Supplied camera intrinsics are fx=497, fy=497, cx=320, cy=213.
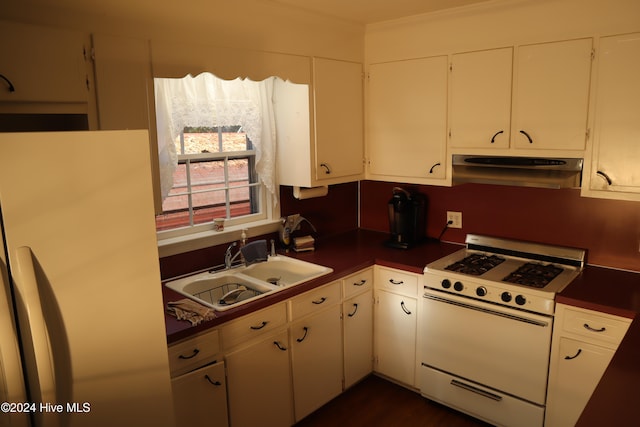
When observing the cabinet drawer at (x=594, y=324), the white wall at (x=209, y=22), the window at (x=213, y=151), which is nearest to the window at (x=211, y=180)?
the window at (x=213, y=151)

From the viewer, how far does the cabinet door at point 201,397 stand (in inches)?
84.6

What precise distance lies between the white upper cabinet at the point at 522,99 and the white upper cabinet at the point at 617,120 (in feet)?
0.22

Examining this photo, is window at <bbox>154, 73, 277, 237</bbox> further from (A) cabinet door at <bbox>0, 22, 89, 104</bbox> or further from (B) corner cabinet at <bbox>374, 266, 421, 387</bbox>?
(B) corner cabinet at <bbox>374, 266, 421, 387</bbox>

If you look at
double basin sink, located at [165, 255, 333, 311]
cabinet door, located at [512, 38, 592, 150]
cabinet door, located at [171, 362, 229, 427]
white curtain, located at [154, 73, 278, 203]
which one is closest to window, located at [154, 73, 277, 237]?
white curtain, located at [154, 73, 278, 203]

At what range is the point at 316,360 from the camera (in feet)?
9.32

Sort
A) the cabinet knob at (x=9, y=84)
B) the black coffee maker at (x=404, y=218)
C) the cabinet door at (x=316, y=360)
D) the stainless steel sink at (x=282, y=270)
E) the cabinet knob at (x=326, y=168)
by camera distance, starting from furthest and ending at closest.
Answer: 1. the black coffee maker at (x=404, y=218)
2. the cabinet knob at (x=326, y=168)
3. the stainless steel sink at (x=282, y=270)
4. the cabinet door at (x=316, y=360)
5. the cabinet knob at (x=9, y=84)

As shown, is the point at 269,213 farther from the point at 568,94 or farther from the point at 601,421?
the point at 601,421

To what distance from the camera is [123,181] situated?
157 centimetres

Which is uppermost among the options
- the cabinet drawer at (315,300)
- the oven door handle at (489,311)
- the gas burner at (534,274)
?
the gas burner at (534,274)

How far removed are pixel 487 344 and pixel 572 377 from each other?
0.43 meters

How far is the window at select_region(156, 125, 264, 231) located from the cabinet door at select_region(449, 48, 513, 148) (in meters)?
1.29

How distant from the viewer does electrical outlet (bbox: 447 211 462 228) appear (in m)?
3.39

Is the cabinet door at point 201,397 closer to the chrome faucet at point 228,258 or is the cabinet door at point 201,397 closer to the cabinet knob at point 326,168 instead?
the chrome faucet at point 228,258

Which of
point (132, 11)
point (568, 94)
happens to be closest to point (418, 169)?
point (568, 94)
